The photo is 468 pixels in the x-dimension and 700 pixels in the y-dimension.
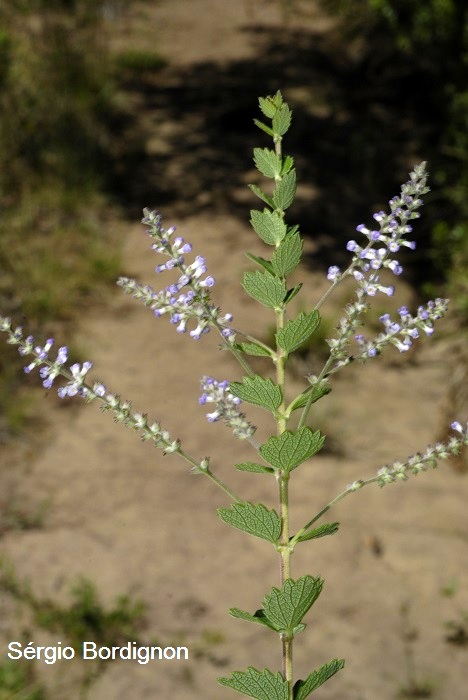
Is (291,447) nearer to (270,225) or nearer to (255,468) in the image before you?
(255,468)

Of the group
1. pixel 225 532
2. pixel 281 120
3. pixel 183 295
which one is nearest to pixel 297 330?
pixel 183 295

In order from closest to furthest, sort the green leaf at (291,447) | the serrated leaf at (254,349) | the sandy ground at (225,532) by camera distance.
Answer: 1. the green leaf at (291,447)
2. the serrated leaf at (254,349)
3. the sandy ground at (225,532)

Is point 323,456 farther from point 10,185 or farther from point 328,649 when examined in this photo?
point 10,185

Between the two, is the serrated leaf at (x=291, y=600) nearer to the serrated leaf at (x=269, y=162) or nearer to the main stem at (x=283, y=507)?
the main stem at (x=283, y=507)

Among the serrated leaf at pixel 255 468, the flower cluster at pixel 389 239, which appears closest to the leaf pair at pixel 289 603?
the serrated leaf at pixel 255 468

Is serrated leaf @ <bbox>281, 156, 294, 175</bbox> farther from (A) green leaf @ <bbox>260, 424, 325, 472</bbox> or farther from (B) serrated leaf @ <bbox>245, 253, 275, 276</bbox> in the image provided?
(A) green leaf @ <bbox>260, 424, 325, 472</bbox>

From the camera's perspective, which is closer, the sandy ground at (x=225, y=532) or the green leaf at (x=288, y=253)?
the green leaf at (x=288, y=253)

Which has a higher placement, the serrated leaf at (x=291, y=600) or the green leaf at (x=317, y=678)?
the serrated leaf at (x=291, y=600)

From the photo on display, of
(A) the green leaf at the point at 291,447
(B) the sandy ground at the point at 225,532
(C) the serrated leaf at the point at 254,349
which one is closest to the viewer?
(A) the green leaf at the point at 291,447
